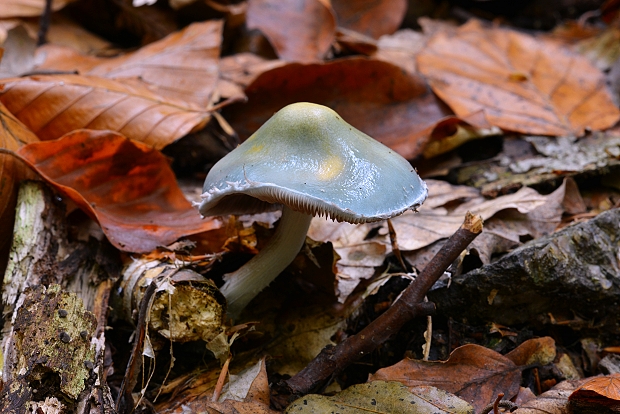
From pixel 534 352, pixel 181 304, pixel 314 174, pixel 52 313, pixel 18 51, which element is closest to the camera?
pixel 314 174

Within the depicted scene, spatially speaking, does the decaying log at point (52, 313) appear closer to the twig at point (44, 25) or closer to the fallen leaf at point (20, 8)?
the twig at point (44, 25)

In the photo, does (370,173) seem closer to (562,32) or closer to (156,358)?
(156,358)

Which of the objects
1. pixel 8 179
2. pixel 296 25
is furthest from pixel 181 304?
pixel 296 25

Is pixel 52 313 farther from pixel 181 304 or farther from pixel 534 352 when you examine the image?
pixel 534 352

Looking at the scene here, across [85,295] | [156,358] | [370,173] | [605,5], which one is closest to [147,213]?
[85,295]

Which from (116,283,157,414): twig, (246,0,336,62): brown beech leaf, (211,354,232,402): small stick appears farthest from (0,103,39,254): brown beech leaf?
(246,0,336,62): brown beech leaf

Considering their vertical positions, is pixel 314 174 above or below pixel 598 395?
above
